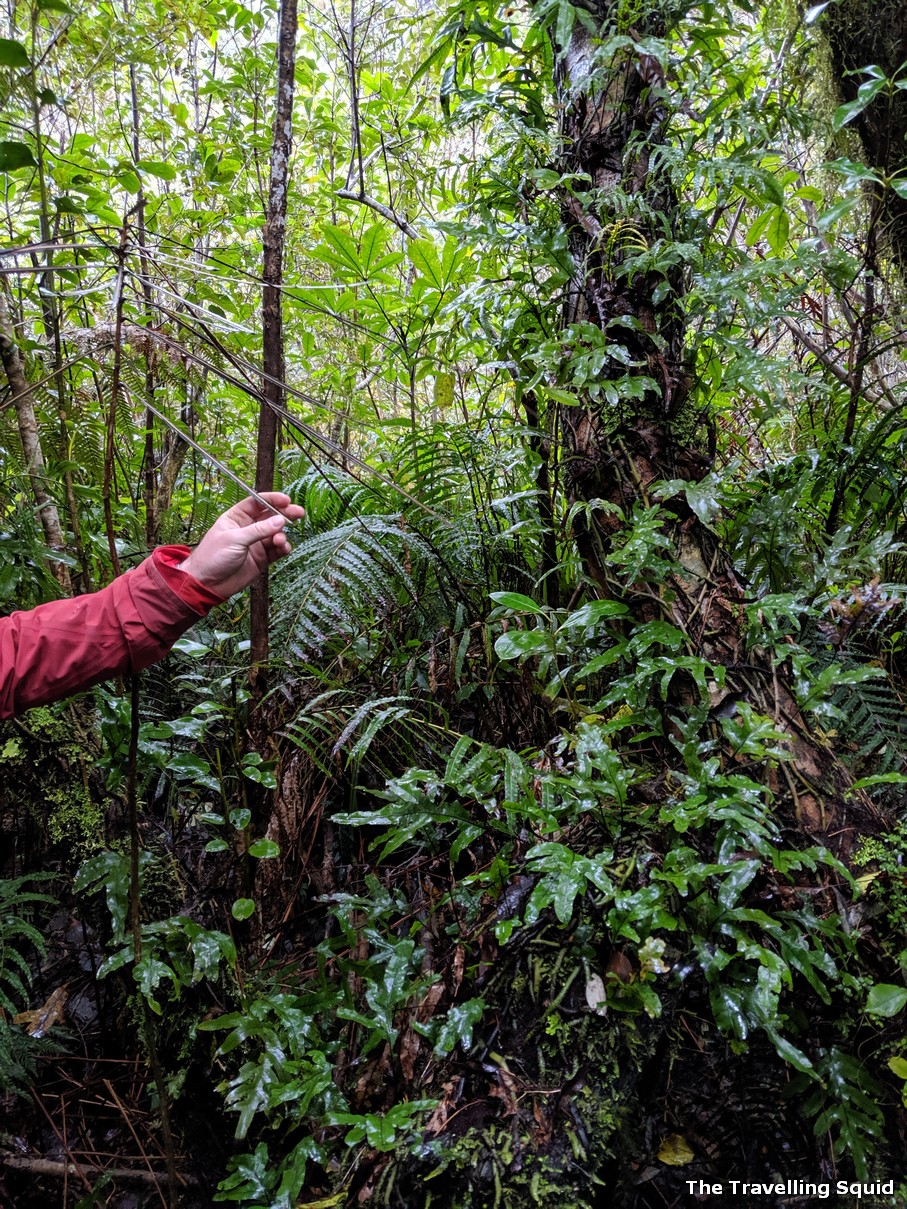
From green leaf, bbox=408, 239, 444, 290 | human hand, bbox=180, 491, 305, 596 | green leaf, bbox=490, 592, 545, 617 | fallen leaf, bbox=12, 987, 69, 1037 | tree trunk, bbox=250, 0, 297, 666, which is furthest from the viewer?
green leaf, bbox=408, 239, 444, 290

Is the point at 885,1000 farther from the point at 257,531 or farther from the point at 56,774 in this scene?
the point at 56,774

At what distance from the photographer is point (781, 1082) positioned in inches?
52.1

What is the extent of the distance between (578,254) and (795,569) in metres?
1.09

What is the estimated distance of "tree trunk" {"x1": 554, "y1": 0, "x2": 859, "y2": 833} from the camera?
71.4 inches

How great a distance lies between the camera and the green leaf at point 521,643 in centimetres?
169

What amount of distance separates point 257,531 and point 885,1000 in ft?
5.05

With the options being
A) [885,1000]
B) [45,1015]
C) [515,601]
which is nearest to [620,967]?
[885,1000]

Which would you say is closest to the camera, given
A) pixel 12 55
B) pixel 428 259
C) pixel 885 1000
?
pixel 12 55

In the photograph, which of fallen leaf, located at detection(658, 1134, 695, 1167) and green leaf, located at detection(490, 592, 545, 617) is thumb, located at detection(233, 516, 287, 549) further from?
fallen leaf, located at detection(658, 1134, 695, 1167)

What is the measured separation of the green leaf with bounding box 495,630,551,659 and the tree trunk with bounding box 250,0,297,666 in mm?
709

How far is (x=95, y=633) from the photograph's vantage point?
1.51 meters

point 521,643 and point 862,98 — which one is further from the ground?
point 862,98

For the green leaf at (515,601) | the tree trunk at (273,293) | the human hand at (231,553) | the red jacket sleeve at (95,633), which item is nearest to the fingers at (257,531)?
the human hand at (231,553)

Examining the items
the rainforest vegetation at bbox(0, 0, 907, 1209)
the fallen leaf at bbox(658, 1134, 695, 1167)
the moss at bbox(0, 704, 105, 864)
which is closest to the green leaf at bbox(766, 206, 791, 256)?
the rainforest vegetation at bbox(0, 0, 907, 1209)
